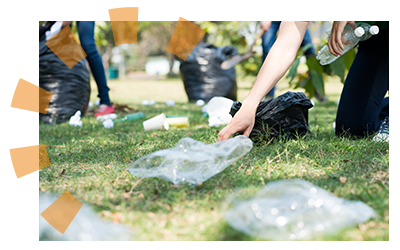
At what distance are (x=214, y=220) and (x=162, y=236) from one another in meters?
0.19

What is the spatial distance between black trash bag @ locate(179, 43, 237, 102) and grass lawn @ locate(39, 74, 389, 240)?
8.94 feet

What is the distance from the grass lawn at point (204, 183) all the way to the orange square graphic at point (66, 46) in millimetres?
1324

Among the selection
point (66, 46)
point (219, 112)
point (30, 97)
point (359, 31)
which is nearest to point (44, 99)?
point (30, 97)

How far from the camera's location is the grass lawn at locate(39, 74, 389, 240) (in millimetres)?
1098

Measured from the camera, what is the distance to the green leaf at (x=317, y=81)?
11.8ft

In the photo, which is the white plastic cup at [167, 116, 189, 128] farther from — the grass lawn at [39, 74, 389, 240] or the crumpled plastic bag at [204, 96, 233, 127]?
the grass lawn at [39, 74, 389, 240]

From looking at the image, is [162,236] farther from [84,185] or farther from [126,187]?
[84,185]

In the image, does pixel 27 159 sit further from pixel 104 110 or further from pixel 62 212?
pixel 104 110

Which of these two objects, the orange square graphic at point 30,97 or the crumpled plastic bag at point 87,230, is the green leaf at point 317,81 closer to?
the orange square graphic at point 30,97

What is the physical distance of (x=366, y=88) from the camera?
2145mm

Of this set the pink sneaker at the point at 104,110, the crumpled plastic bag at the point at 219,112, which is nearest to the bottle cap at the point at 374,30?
the crumpled plastic bag at the point at 219,112

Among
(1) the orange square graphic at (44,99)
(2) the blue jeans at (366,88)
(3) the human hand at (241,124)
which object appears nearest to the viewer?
(3) the human hand at (241,124)

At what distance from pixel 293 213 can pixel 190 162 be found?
0.56 metres
